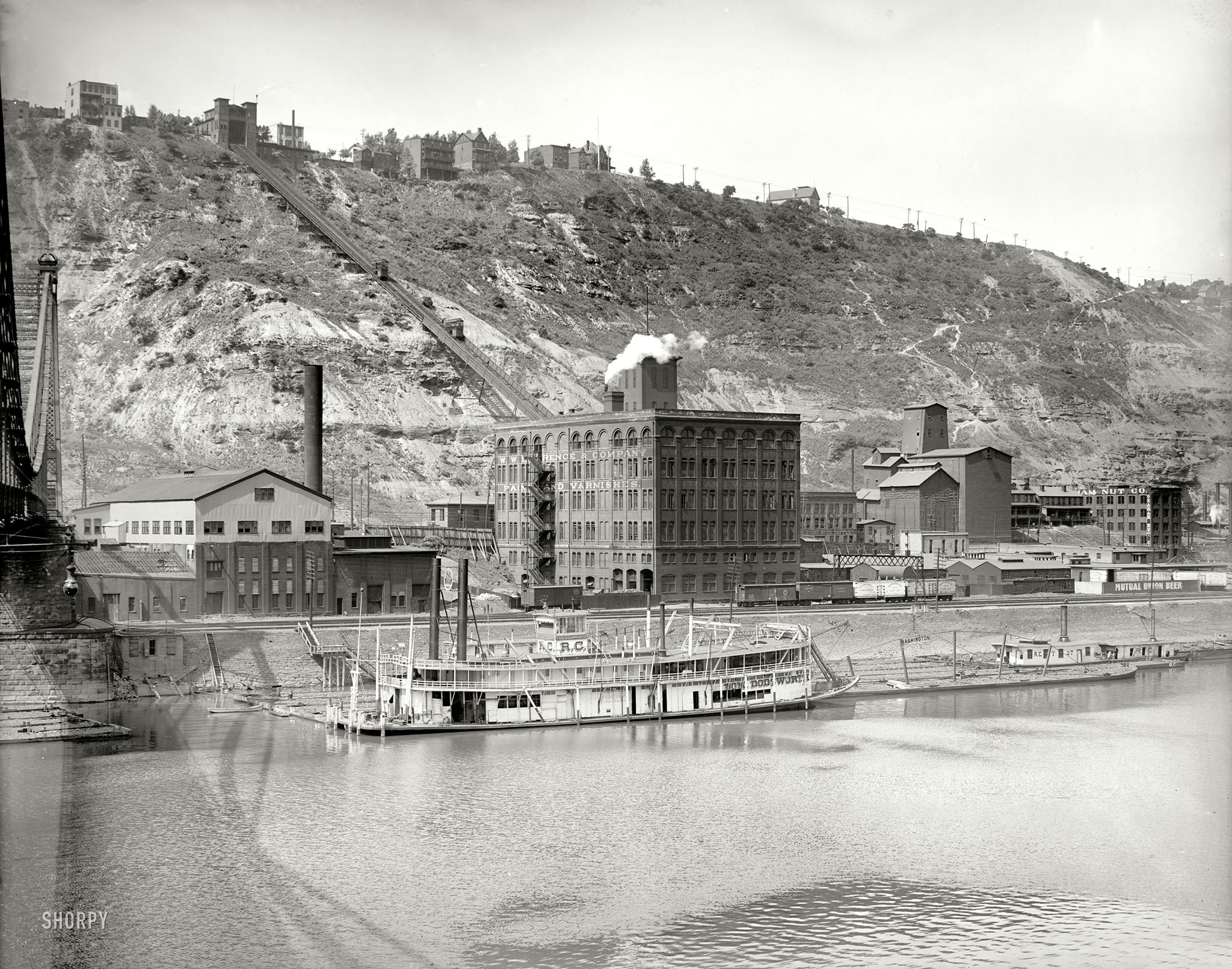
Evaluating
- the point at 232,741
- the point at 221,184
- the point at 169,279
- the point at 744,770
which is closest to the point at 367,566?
the point at 232,741

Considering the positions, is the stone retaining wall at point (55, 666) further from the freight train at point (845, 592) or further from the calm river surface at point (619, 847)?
the freight train at point (845, 592)

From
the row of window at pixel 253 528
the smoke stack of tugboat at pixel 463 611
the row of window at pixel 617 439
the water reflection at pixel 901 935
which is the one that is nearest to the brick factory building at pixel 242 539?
the row of window at pixel 253 528

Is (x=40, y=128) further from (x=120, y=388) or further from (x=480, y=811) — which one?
(x=480, y=811)

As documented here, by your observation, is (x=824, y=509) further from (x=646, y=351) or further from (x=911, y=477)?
(x=646, y=351)

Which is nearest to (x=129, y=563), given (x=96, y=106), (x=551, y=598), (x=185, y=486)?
(x=185, y=486)

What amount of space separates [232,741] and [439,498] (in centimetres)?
7343

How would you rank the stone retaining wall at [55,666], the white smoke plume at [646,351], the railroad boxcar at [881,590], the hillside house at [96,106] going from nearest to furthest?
1. the stone retaining wall at [55,666]
2. the railroad boxcar at [881,590]
3. the white smoke plume at [646,351]
4. the hillside house at [96,106]

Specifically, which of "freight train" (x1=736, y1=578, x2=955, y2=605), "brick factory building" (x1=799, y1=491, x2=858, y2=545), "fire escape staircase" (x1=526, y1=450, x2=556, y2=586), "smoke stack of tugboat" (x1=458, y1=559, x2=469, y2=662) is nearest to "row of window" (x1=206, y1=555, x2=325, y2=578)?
"smoke stack of tugboat" (x1=458, y1=559, x2=469, y2=662)

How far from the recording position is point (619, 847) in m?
46.8

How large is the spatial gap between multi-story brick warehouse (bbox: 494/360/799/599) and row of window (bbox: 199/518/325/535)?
2449cm

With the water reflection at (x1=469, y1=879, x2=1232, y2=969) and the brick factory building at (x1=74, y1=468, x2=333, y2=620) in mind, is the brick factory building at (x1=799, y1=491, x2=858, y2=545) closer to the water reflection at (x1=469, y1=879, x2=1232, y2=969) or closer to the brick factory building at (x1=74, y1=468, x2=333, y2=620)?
the brick factory building at (x1=74, y1=468, x2=333, y2=620)

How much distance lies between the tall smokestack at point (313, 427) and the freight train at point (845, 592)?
2977cm

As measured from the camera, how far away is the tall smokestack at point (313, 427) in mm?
101688

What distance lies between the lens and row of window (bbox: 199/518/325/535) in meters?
83.3
